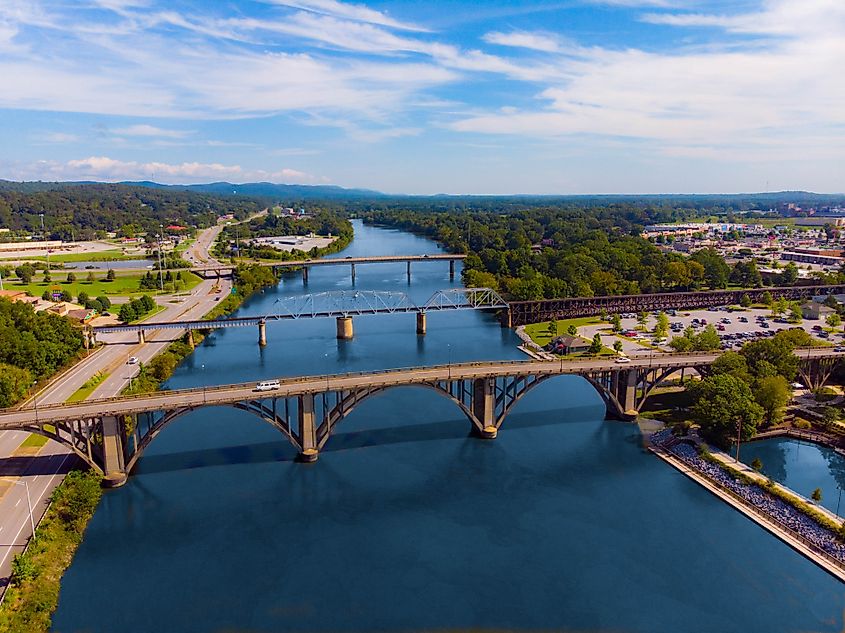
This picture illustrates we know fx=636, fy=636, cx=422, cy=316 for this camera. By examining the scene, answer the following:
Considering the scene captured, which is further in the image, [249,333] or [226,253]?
[226,253]

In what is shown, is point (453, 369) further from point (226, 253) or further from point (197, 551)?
point (226, 253)

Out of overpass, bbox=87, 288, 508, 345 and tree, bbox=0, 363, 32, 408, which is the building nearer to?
overpass, bbox=87, 288, 508, 345

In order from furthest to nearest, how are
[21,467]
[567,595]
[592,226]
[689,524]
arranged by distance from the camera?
[592,226], [21,467], [689,524], [567,595]

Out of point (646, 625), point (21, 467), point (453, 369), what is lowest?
point (646, 625)

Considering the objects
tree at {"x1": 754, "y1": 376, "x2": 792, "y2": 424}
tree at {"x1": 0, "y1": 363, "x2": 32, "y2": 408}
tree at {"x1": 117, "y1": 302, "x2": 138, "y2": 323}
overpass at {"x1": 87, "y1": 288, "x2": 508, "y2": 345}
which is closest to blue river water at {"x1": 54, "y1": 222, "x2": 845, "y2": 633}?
tree at {"x1": 754, "y1": 376, "x2": 792, "y2": 424}

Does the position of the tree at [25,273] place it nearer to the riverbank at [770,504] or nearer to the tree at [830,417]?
the riverbank at [770,504]

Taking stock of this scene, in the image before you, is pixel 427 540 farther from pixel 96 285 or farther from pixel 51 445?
pixel 96 285

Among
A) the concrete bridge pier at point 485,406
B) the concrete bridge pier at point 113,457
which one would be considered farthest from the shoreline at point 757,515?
the concrete bridge pier at point 113,457

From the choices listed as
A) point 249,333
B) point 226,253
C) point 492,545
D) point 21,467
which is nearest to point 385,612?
point 492,545
